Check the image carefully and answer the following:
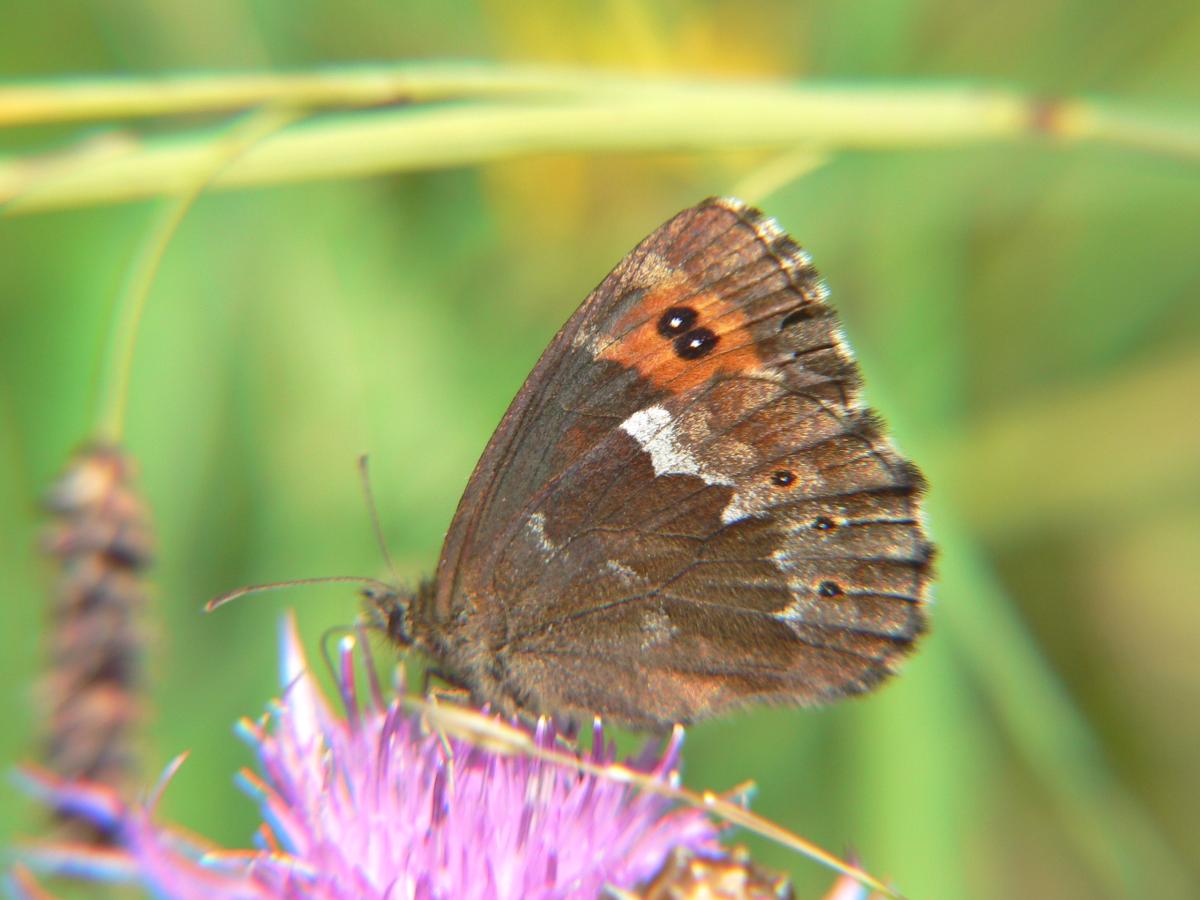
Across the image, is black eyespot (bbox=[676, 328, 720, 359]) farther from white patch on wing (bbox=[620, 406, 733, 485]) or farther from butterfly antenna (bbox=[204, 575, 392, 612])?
butterfly antenna (bbox=[204, 575, 392, 612])

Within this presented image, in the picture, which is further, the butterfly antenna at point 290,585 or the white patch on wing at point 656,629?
the white patch on wing at point 656,629

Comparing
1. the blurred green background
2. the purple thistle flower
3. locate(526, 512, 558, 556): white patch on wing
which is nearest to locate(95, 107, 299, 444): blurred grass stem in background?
the purple thistle flower

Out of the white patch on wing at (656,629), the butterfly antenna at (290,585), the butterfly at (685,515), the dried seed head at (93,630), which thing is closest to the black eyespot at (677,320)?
the butterfly at (685,515)

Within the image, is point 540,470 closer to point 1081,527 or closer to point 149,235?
point 149,235

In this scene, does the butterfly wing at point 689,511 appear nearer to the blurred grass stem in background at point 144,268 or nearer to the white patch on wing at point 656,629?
the white patch on wing at point 656,629

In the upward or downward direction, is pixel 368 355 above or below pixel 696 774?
above

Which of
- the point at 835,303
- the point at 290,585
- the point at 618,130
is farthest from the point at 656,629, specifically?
the point at 835,303

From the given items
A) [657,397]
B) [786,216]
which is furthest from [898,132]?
[786,216]

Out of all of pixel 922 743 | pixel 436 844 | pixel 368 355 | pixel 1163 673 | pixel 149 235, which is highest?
pixel 368 355

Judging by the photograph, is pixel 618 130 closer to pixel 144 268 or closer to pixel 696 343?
pixel 696 343

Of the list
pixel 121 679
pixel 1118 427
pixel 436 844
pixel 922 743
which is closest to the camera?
pixel 121 679
